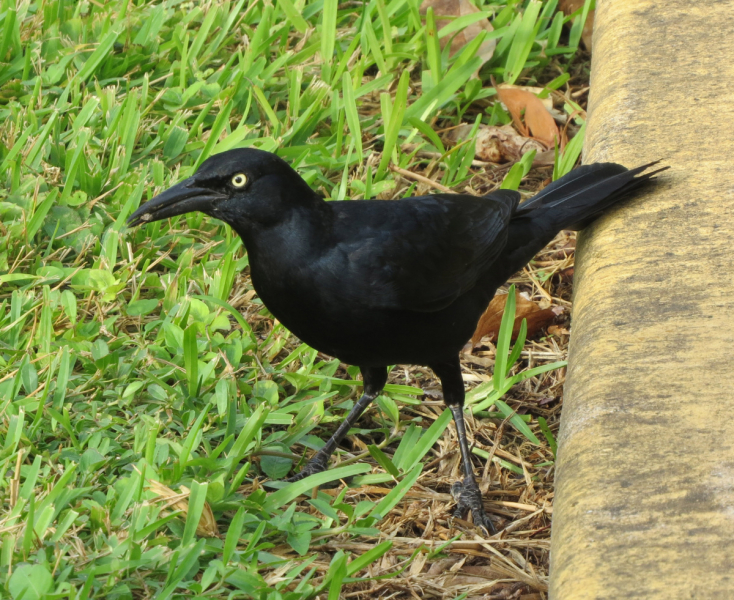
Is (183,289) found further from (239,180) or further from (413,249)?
(413,249)

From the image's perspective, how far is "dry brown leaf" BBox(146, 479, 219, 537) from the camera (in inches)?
103

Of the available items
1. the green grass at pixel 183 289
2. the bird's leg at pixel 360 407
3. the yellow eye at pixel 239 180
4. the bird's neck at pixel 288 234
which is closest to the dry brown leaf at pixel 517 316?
the green grass at pixel 183 289

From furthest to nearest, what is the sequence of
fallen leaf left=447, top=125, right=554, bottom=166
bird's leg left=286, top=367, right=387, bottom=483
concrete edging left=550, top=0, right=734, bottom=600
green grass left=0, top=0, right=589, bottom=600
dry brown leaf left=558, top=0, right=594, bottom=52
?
dry brown leaf left=558, top=0, right=594, bottom=52 < fallen leaf left=447, top=125, right=554, bottom=166 < bird's leg left=286, top=367, right=387, bottom=483 < green grass left=0, top=0, right=589, bottom=600 < concrete edging left=550, top=0, right=734, bottom=600

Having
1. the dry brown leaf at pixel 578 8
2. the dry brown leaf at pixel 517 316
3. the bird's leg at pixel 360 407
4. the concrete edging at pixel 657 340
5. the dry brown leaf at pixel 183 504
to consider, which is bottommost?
the dry brown leaf at pixel 517 316

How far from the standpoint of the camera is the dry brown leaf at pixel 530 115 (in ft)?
15.6

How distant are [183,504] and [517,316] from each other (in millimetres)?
1726

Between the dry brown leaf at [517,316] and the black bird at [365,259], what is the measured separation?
47cm

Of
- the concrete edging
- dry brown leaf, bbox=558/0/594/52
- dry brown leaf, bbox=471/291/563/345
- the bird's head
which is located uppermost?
the bird's head

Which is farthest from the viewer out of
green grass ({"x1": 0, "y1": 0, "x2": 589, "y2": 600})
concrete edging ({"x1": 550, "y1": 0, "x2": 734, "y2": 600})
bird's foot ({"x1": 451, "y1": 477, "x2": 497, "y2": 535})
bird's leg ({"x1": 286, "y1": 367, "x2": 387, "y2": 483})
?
bird's leg ({"x1": 286, "y1": 367, "x2": 387, "y2": 483})

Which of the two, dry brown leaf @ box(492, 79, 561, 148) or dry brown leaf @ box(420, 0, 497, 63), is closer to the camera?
dry brown leaf @ box(492, 79, 561, 148)

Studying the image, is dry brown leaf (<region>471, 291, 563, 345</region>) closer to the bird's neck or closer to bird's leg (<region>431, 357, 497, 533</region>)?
bird's leg (<region>431, 357, 497, 533</region>)

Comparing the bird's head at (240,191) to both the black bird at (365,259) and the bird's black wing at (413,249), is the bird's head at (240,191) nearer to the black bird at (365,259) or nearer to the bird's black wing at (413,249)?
the black bird at (365,259)

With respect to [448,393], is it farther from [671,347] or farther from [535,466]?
[671,347]

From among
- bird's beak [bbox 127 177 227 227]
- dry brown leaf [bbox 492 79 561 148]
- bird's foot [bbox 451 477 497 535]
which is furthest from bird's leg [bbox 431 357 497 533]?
dry brown leaf [bbox 492 79 561 148]
